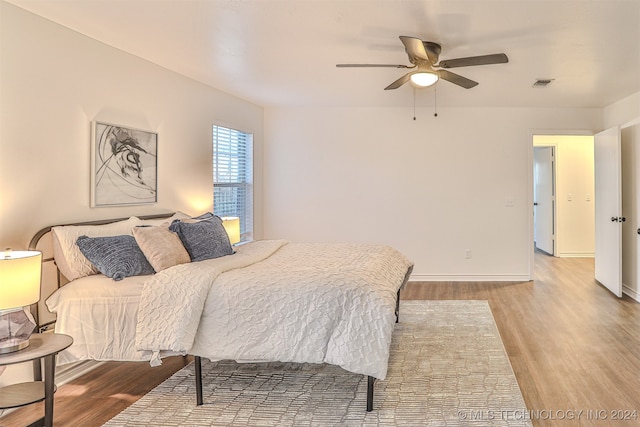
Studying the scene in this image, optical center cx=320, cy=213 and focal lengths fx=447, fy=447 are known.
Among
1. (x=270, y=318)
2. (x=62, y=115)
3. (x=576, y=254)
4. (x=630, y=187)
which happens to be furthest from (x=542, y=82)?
(x=576, y=254)

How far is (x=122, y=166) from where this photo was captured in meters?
3.63

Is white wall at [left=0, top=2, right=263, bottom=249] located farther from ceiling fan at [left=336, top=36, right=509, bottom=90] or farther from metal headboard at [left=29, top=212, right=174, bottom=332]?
ceiling fan at [left=336, top=36, right=509, bottom=90]

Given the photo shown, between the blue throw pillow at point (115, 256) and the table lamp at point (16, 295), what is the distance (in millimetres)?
537

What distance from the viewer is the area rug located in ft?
8.28

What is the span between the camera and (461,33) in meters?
3.13

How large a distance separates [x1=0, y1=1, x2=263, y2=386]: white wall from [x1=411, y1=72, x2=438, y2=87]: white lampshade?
2285mm

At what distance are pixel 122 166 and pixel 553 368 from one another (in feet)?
11.9

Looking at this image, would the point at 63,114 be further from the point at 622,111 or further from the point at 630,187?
the point at 622,111

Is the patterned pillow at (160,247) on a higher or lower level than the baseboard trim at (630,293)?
higher

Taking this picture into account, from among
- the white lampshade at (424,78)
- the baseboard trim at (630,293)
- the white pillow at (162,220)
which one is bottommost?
the baseboard trim at (630,293)

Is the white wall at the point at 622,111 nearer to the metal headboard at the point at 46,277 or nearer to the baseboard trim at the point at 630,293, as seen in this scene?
the baseboard trim at the point at 630,293

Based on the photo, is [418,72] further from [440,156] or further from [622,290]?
[622,290]

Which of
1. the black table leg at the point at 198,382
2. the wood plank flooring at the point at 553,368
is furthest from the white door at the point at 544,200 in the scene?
the black table leg at the point at 198,382

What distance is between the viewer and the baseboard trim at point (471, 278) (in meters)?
6.15
